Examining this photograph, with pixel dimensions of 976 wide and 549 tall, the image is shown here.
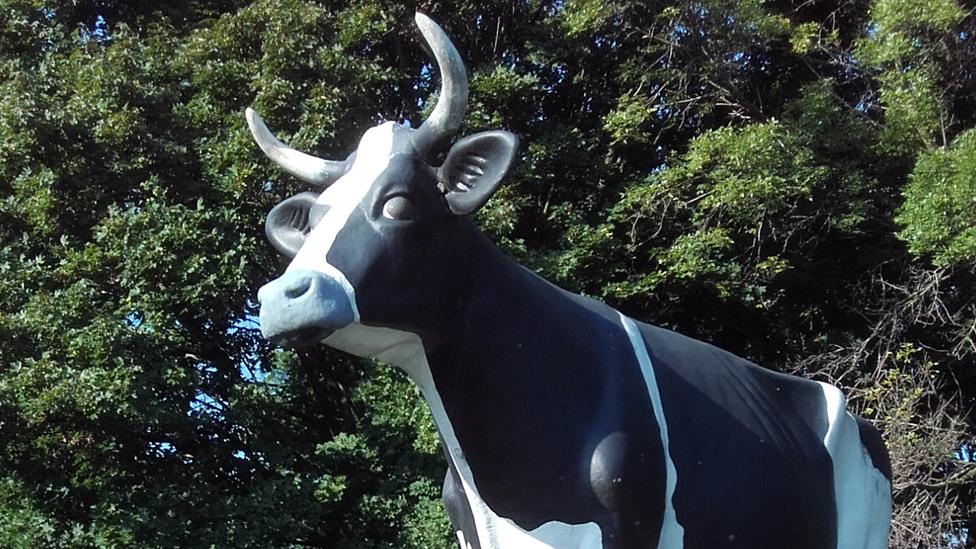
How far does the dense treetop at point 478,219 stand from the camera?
7387 millimetres

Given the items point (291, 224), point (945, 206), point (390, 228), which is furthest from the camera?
point (945, 206)

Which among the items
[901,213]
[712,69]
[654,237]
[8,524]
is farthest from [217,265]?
[901,213]

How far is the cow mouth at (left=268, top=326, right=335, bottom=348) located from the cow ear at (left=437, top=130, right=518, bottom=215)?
0.48 m

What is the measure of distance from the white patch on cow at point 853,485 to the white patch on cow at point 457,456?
3.06 feet

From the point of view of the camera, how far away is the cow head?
87.0 inches

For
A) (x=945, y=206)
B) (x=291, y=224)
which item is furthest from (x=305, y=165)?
(x=945, y=206)

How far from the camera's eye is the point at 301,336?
219 cm

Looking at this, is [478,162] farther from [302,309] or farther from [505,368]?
[302,309]

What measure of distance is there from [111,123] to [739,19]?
4.99 metres

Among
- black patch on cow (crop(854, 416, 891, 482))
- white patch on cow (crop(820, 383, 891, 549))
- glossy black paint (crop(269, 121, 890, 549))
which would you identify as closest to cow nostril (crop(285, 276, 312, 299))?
glossy black paint (crop(269, 121, 890, 549))

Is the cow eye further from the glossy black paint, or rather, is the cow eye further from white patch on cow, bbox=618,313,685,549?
white patch on cow, bbox=618,313,685,549

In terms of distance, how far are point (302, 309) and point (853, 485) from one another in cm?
167

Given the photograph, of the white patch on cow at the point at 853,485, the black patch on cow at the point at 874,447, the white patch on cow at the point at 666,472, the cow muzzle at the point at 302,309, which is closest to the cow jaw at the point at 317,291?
the cow muzzle at the point at 302,309

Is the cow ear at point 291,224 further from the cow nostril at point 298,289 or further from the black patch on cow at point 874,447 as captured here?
the black patch on cow at point 874,447
